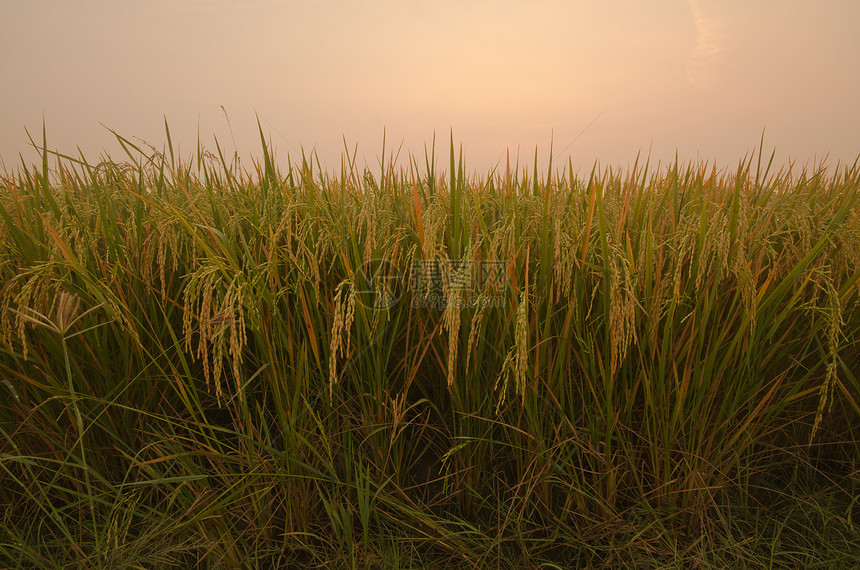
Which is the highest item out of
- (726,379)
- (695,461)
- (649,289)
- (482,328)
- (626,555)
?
(649,289)

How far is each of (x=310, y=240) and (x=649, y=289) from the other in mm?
1174

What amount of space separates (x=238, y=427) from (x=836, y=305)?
1951 mm

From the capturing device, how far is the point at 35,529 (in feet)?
5.56

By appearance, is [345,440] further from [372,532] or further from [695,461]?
[695,461]

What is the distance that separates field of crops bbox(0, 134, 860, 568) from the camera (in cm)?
148

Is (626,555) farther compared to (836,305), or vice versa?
(626,555)

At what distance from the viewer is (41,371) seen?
1.58 metres

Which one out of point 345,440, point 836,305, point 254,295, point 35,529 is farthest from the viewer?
point 35,529

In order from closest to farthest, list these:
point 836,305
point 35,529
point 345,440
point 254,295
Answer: point 836,305
point 254,295
point 345,440
point 35,529

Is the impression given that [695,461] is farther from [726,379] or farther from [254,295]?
[254,295]

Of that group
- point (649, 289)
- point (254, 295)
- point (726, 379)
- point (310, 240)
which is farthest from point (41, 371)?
point (726, 379)

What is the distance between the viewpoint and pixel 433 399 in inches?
68.1

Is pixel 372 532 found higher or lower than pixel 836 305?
lower

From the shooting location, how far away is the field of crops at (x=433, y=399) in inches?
58.3
